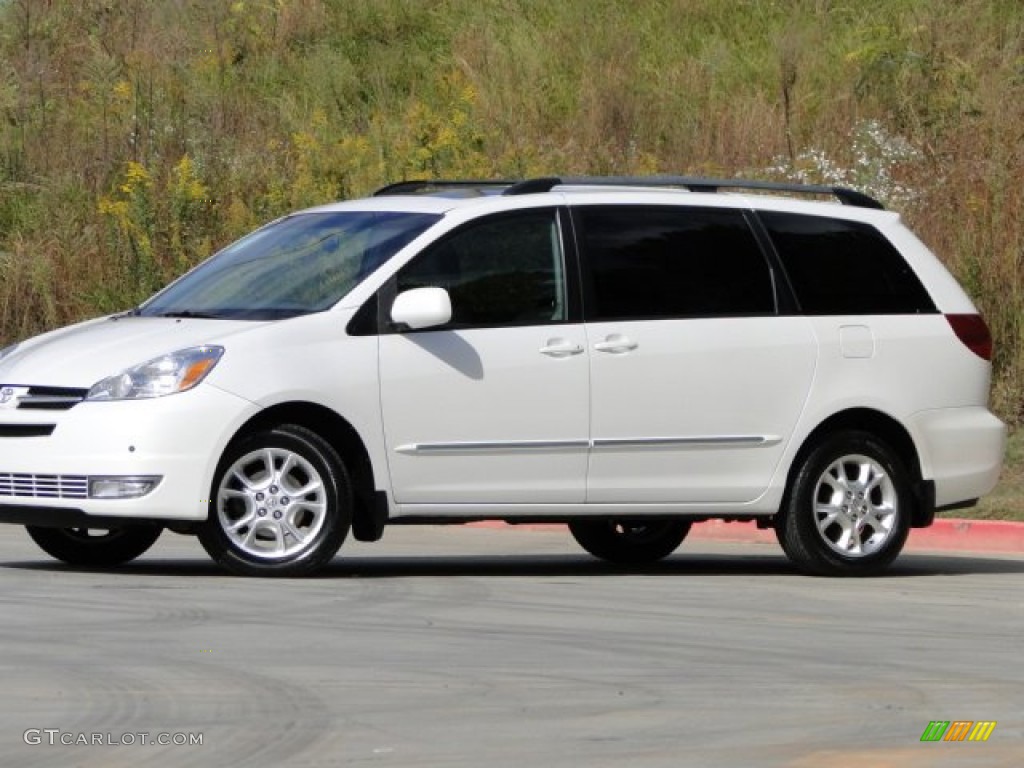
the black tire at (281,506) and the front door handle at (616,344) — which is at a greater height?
the front door handle at (616,344)

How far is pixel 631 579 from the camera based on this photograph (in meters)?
12.3

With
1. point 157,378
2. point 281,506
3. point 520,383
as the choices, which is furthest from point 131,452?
point 520,383

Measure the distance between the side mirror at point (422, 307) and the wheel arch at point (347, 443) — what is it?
55cm

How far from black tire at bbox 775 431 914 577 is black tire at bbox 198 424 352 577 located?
7.74 ft

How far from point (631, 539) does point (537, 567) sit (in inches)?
31.6

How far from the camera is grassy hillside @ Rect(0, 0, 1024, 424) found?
72.3 feet

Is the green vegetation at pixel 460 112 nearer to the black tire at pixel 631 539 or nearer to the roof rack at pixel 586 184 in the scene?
the black tire at pixel 631 539

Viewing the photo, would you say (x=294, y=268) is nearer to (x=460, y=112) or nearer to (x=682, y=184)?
(x=682, y=184)

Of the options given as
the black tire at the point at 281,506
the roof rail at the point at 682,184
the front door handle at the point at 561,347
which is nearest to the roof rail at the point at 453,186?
the roof rail at the point at 682,184

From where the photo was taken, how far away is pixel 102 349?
11.4m

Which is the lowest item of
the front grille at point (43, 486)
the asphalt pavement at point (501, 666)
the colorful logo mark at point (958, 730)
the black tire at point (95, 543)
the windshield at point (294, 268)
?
the colorful logo mark at point (958, 730)

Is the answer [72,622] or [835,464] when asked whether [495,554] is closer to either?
[835,464]

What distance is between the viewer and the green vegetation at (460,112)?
72.3ft

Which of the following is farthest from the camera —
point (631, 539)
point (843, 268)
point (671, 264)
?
point (631, 539)
